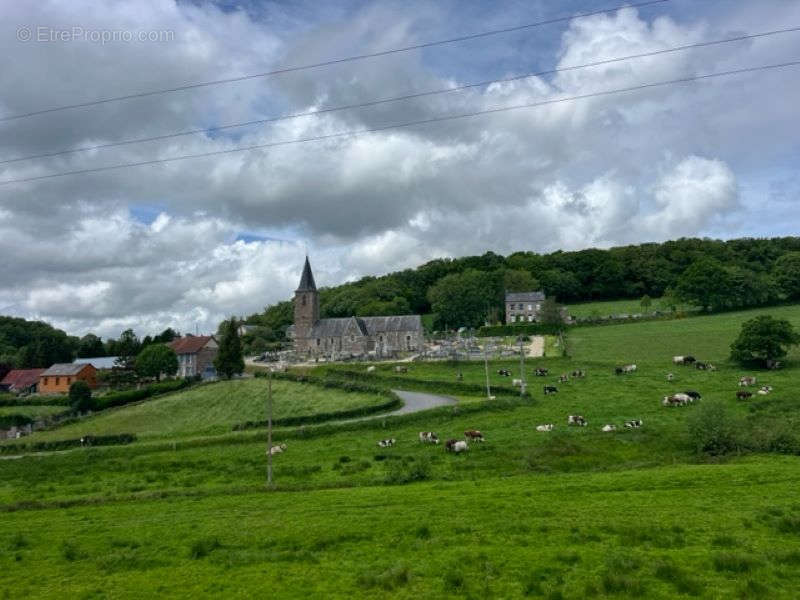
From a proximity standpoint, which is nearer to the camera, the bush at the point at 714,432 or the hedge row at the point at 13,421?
the bush at the point at 714,432

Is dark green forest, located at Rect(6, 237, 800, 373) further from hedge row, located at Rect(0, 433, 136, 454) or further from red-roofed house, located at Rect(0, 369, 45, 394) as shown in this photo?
hedge row, located at Rect(0, 433, 136, 454)

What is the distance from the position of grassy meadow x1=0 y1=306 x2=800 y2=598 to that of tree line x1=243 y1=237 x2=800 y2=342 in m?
60.9

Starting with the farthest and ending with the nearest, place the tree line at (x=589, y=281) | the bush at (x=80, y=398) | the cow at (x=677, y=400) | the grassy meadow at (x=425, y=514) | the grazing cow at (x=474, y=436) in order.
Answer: the tree line at (x=589, y=281)
the bush at (x=80, y=398)
the cow at (x=677, y=400)
the grazing cow at (x=474, y=436)
the grassy meadow at (x=425, y=514)

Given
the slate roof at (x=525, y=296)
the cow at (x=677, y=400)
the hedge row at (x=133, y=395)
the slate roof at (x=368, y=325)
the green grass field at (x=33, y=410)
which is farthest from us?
the slate roof at (x=525, y=296)

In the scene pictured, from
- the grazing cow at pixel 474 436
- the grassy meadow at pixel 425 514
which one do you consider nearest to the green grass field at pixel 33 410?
the grassy meadow at pixel 425 514

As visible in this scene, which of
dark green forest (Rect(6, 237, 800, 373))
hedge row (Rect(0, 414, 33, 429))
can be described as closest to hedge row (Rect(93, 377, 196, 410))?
hedge row (Rect(0, 414, 33, 429))

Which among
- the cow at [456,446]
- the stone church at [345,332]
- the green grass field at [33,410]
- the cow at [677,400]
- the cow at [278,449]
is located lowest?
the cow at [278,449]

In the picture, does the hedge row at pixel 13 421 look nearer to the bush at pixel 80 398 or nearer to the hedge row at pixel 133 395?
the bush at pixel 80 398

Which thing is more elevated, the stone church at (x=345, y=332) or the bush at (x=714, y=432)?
the stone church at (x=345, y=332)

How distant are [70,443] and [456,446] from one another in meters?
36.3

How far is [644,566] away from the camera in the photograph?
1371 centimetres

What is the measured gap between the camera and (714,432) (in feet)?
94.5

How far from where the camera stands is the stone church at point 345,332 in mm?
106125

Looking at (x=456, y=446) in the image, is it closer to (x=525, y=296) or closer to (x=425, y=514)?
(x=425, y=514)
